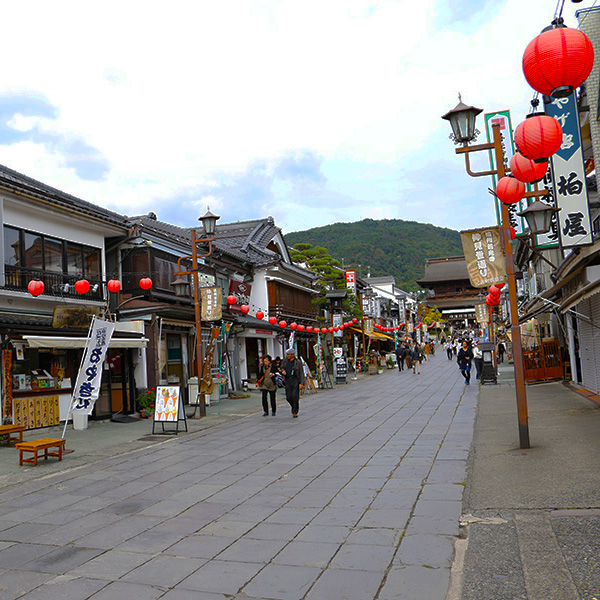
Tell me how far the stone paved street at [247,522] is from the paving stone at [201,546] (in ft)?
0.06

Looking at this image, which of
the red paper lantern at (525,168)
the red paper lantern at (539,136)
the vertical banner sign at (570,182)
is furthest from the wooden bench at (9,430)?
the vertical banner sign at (570,182)

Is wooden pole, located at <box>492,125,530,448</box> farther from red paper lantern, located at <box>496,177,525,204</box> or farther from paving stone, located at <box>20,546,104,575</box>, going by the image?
paving stone, located at <box>20,546,104,575</box>

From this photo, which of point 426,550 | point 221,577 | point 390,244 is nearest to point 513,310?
point 426,550

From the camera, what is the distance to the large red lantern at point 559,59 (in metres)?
5.77

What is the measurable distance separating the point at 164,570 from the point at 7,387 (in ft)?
34.7

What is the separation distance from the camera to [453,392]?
20.8m

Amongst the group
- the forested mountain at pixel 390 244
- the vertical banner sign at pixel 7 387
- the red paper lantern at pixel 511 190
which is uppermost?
the forested mountain at pixel 390 244

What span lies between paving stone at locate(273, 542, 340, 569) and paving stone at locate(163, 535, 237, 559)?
627 millimetres

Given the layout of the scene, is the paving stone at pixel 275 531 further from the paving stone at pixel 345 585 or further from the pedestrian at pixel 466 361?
the pedestrian at pixel 466 361

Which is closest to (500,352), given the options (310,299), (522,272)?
(522,272)

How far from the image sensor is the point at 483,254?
12.1 meters

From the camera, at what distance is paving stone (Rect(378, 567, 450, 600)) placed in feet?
13.0

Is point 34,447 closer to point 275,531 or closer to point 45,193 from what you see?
point 275,531

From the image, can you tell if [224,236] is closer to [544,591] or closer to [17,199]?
[17,199]
